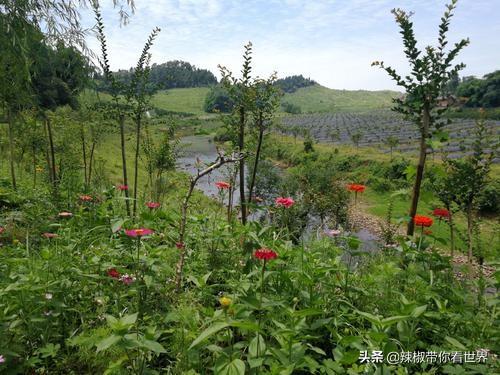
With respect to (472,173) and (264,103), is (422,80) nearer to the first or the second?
(472,173)

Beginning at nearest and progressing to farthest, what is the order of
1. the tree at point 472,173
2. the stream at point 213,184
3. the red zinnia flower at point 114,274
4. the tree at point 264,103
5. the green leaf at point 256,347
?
the green leaf at point 256,347
the red zinnia flower at point 114,274
the tree at point 472,173
the stream at point 213,184
the tree at point 264,103

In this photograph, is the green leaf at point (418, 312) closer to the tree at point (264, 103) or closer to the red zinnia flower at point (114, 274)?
the red zinnia flower at point (114, 274)

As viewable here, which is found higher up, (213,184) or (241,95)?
(241,95)

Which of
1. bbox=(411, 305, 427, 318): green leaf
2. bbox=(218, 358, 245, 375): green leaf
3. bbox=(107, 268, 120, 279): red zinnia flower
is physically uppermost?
bbox=(411, 305, 427, 318): green leaf

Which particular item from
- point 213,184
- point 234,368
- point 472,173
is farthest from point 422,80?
point 213,184

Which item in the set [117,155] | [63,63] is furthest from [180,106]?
[63,63]

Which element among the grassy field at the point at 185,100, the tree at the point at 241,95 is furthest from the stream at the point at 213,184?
the grassy field at the point at 185,100

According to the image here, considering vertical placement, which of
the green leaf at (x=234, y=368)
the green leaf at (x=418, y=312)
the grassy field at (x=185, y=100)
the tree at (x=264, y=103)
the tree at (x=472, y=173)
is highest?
the grassy field at (x=185, y=100)

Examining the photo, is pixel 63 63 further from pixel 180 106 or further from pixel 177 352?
pixel 180 106

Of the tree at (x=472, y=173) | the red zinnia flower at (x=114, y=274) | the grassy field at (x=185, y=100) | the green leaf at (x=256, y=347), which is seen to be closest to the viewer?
the green leaf at (x=256, y=347)

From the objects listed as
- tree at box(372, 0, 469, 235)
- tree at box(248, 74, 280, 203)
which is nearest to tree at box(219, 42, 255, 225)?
tree at box(248, 74, 280, 203)

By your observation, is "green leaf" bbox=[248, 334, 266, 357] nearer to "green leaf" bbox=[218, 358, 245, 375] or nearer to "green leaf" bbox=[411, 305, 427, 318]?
"green leaf" bbox=[218, 358, 245, 375]

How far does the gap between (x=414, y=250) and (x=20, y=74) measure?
14.7 feet

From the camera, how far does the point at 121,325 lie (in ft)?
5.29
